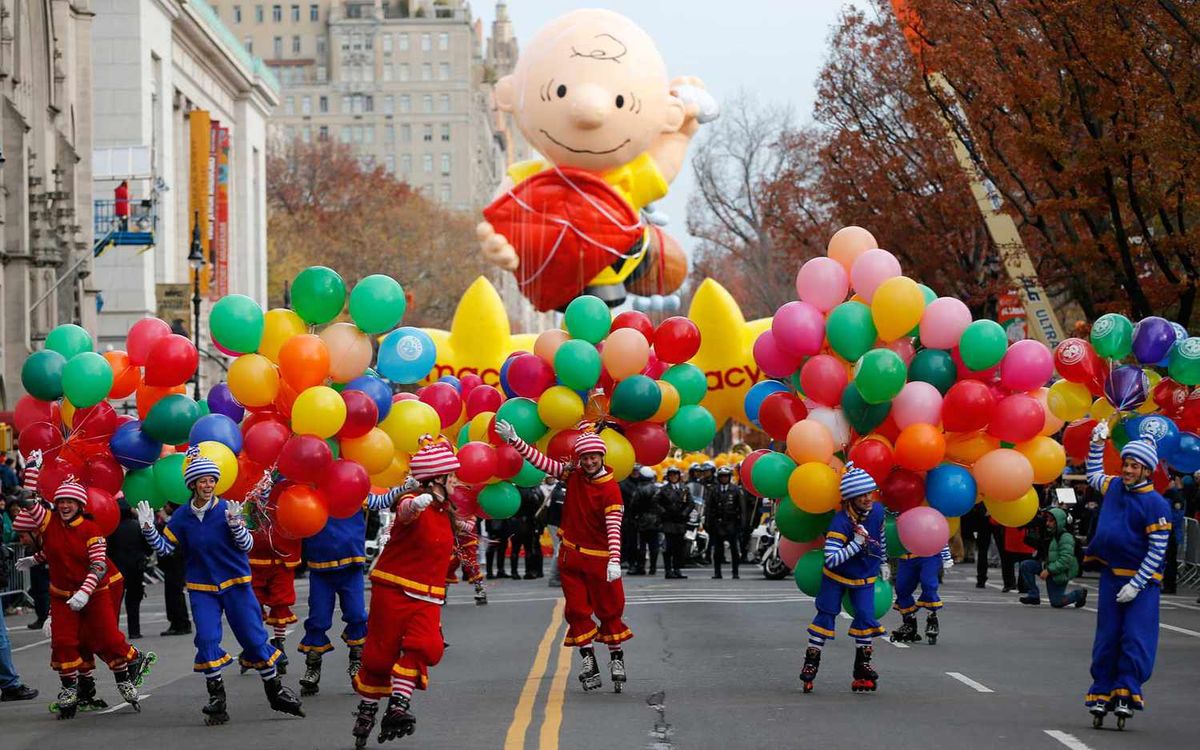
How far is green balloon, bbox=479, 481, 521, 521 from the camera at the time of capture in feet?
55.3

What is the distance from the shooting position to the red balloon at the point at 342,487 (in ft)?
45.6

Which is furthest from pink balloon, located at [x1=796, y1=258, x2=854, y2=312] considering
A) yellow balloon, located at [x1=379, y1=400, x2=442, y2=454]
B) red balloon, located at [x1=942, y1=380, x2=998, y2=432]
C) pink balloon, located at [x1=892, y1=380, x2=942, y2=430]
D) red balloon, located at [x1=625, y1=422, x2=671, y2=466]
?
yellow balloon, located at [x1=379, y1=400, x2=442, y2=454]

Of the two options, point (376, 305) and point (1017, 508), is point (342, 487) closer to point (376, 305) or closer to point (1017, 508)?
point (376, 305)

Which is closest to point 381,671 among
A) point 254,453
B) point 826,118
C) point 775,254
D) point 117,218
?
point 254,453

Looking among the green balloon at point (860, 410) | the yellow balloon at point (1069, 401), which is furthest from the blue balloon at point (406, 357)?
the yellow balloon at point (1069, 401)

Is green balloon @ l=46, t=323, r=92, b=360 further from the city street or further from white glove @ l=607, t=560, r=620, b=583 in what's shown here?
white glove @ l=607, t=560, r=620, b=583

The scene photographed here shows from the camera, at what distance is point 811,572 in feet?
48.4

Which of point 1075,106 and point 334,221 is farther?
point 334,221

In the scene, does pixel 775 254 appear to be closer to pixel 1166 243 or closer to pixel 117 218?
pixel 117 218

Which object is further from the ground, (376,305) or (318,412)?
(376,305)

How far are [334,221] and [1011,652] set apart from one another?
243 feet

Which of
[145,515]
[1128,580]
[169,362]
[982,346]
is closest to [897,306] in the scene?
[982,346]

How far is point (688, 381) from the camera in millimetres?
17203

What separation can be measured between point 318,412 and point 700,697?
11.4 ft
